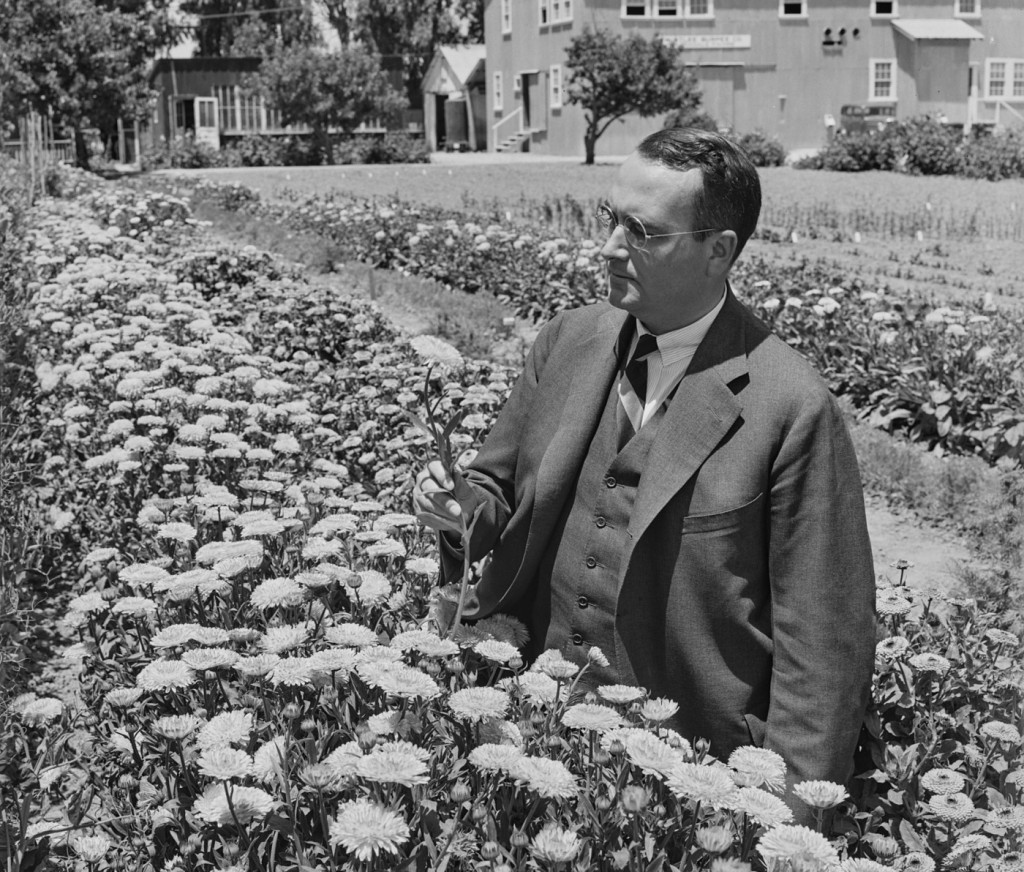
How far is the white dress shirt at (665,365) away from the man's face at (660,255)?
2cm

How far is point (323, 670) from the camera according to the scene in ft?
6.93

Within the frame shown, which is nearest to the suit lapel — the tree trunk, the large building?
the tree trunk

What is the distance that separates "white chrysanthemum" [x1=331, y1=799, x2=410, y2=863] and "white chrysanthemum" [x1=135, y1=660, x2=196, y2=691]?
0.57 m

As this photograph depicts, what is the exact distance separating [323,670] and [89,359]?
3.82 metres

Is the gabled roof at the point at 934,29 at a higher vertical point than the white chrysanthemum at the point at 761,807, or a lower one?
higher

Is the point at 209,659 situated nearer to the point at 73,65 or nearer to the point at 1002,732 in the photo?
the point at 1002,732

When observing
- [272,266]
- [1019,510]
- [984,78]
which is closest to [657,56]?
[984,78]

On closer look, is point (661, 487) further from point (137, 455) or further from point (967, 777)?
point (137, 455)

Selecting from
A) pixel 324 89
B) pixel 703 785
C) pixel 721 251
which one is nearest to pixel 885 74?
pixel 324 89

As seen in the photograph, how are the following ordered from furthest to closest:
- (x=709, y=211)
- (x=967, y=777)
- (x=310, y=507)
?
(x=310, y=507)
(x=967, y=777)
(x=709, y=211)

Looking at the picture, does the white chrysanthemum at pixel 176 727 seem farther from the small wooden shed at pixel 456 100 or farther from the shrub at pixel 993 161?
the small wooden shed at pixel 456 100

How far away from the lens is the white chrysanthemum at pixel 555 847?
5.22 feet

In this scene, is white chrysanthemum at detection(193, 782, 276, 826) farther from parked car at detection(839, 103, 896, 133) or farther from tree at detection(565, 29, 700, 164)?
parked car at detection(839, 103, 896, 133)

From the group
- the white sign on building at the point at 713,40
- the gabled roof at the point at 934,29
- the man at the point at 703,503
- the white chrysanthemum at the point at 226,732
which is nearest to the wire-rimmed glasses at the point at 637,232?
the man at the point at 703,503
